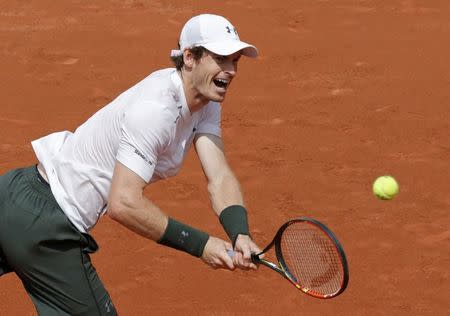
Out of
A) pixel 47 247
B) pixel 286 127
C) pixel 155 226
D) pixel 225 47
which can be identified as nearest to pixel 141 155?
pixel 155 226

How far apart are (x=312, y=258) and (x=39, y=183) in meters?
1.43

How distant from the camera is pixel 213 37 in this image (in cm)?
513

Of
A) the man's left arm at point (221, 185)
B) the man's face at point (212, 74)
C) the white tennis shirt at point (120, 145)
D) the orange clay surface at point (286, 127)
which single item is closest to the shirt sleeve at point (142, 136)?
the white tennis shirt at point (120, 145)

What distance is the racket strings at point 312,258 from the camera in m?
5.42

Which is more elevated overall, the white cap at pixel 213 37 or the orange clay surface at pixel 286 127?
the white cap at pixel 213 37

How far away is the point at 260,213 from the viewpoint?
8.34m

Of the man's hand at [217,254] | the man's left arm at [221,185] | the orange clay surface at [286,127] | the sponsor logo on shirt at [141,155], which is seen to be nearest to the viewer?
the sponsor logo on shirt at [141,155]

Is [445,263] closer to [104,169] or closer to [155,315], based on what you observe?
[155,315]

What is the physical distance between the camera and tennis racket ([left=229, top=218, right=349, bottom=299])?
5395 mm

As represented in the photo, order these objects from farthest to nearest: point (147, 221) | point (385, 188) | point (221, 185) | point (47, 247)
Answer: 1. point (385, 188)
2. point (221, 185)
3. point (47, 247)
4. point (147, 221)

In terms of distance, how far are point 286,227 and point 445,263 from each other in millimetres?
2660

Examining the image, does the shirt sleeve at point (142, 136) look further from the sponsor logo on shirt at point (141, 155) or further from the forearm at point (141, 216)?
the forearm at point (141, 216)

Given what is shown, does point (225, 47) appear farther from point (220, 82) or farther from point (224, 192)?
point (224, 192)

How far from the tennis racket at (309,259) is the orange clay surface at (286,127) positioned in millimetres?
1689
